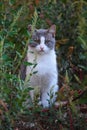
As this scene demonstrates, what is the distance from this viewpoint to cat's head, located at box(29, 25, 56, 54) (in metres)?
3.98

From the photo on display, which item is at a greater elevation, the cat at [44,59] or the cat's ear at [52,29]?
the cat's ear at [52,29]

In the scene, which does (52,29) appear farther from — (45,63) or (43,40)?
(45,63)

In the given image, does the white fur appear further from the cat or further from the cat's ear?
the cat's ear

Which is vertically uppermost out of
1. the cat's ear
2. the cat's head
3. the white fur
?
the cat's ear

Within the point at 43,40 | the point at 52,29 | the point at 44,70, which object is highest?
the point at 52,29

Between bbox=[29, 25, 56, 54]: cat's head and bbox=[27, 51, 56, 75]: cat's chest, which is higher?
bbox=[29, 25, 56, 54]: cat's head

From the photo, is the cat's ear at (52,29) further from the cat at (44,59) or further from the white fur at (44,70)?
the white fur at (44,70)

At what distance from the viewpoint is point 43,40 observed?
13.3 feet

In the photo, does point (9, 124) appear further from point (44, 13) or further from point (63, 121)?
A: point (44, 13)

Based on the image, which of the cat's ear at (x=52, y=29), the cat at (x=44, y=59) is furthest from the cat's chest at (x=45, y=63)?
the cat's ear at (x=52, y=29)

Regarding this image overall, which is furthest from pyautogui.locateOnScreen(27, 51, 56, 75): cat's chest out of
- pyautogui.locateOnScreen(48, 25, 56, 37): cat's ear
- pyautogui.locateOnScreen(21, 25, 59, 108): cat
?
pyautogui.locateOnScreen(48, 25, 56, 37): cat's ear

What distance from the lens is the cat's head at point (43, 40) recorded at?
3982 mm

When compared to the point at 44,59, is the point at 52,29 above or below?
above

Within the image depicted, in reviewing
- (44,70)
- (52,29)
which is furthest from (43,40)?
(44,70)
